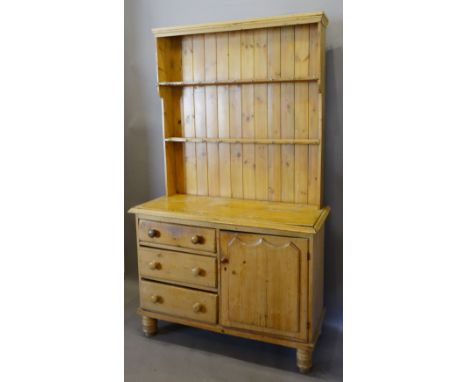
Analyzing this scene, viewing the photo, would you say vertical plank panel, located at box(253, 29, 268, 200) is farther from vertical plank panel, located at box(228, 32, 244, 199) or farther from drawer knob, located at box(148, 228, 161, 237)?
drawer knob, located at box(148, 228, 161, 237)

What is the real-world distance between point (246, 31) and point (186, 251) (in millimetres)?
1263

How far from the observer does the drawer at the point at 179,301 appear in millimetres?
2150

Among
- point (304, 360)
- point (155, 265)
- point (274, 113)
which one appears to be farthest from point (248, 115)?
point (304, 360)

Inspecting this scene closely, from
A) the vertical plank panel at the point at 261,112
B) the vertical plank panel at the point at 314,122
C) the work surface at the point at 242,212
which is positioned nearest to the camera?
the work surface at the point at 242,212

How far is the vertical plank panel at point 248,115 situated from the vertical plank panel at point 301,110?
0.26m

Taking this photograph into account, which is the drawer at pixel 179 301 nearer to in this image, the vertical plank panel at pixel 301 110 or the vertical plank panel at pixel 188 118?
the vertical plank panel at pixel 188 118

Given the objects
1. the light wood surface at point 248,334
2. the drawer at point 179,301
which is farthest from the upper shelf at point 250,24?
the light wood surface at point 248,334

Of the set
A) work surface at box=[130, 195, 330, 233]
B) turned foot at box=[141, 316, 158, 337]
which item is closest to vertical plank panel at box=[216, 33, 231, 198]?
work surface at box=[130, 195, 330, 233]

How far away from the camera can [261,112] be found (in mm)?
2271

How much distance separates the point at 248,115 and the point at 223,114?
16 centimetres

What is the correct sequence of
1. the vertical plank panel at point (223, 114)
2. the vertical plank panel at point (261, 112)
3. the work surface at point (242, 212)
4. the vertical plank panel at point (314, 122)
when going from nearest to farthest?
the work surface at point (242, 212) < the vertical plank panel at point (314, 122) < the vertical plank panel at point (261, 112) < the vertical plank panel at point (223, 114)

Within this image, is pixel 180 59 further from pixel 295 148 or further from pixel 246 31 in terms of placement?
pixel 295 148

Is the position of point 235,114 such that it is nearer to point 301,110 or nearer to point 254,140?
point 254,140
